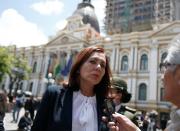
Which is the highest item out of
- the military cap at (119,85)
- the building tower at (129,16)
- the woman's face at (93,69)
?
the building tower at (129,16)

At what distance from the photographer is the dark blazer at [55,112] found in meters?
1.96

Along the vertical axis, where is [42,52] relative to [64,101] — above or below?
above

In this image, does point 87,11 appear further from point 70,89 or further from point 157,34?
point 70,89

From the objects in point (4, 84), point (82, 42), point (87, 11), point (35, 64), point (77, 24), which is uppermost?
point (87, 11)

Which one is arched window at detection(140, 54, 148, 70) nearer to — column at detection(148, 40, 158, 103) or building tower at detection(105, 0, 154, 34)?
column at detection(148, 40, 158, 103)

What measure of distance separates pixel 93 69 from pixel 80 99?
27 cm

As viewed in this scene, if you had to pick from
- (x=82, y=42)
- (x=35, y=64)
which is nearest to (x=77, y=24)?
(x=82, y=42)

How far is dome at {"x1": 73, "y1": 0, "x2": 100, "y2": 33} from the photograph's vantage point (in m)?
44.3

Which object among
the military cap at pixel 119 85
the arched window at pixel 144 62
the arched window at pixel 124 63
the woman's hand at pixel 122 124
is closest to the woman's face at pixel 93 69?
the woman's hand at pixel 122 124

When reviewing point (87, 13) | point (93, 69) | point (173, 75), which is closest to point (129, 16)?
point (87, 13)

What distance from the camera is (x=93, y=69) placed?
7.23 ft

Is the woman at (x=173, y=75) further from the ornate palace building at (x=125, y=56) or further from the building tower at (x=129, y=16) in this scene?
the building tower at (x=129, y=16)

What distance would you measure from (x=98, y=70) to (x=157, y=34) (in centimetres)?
2732

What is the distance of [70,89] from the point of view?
7.29 ft
